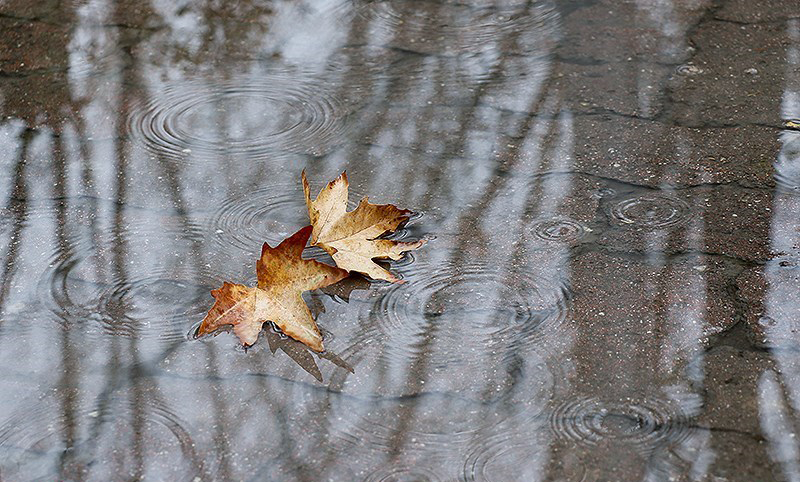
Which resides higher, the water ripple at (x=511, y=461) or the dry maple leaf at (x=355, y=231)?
the dry maple leaf at (x=355, y=231)

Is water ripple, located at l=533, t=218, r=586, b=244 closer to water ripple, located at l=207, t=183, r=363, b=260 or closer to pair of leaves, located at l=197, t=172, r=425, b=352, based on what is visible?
pair of leaves, located at l=197, t=172, r=425, b=352

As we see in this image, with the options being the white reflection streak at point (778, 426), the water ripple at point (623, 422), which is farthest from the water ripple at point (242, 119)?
the white reflection streak at point (778, 426)

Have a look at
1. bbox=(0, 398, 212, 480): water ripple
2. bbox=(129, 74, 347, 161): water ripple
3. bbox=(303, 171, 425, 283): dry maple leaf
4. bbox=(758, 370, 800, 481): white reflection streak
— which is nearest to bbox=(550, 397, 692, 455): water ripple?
bbox=(758, 370, 800, 481): white reflection streak

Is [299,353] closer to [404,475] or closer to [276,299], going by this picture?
[276,299]

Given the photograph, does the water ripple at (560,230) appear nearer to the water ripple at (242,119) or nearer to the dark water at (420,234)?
the dark water at (420,234)

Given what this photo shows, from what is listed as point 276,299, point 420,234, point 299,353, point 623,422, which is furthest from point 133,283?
point 623,422

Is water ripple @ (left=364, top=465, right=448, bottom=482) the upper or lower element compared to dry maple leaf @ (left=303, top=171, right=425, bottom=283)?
lower

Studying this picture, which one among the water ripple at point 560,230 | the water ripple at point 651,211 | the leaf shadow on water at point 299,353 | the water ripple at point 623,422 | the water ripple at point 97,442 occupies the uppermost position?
the water ripple at point 97,442

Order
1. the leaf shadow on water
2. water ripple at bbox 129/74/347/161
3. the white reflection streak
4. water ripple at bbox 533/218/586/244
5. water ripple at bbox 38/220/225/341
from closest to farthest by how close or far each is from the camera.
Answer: the white reflection streak
the leaf shadow on water
water ripple at bbox 38/220/225/341
water ripple at bbox 533/218/586/244
water ripple at bbox 129/74/347/161
